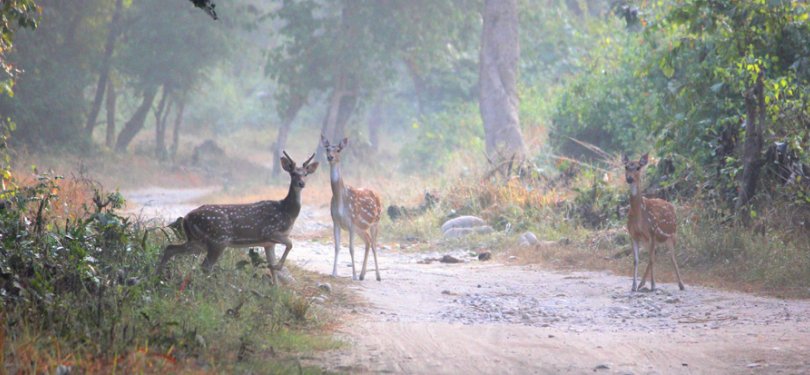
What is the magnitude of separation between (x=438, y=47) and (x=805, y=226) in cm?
2704

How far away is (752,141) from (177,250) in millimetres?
8630

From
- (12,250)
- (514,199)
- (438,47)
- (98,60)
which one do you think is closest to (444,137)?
(438,47)

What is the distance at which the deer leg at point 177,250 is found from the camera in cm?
1063

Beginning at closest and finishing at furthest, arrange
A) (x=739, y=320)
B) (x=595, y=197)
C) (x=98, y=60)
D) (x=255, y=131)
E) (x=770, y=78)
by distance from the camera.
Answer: (x=739, y=320) < (x=770, y=78) < (x=595, y=197) < (x=98, y=60) < (x=255, y=131)

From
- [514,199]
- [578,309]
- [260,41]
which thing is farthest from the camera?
[260,41]

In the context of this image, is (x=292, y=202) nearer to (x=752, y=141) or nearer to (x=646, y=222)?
(x=646, y=222)

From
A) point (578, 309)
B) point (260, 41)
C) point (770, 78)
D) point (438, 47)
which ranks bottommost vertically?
point (578, 309)

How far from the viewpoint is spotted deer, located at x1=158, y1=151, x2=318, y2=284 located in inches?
431

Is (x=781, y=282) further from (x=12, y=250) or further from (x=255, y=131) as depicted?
(x=255, y=131)

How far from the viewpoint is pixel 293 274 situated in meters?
13.0

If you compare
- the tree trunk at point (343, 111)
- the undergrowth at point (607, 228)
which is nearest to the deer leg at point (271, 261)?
the undergrowth at point (607, 228)

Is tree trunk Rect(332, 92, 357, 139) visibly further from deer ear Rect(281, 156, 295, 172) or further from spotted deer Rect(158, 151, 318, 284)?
spotted deer Rect(158, 151, 318, 284)

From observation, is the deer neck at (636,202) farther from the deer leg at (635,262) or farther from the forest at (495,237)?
the deer leg at (635,262)

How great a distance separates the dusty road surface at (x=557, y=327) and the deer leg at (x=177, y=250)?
182 centimetres
